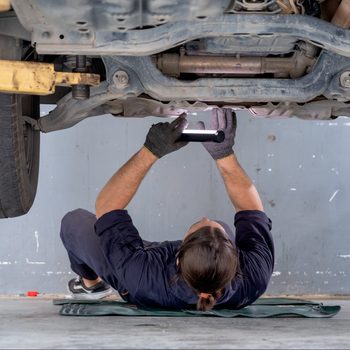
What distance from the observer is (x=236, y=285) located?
263 cm

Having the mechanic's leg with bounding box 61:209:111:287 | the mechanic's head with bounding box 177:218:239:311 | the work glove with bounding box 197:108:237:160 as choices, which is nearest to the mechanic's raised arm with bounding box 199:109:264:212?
the work glove with bounding box 197:108:237:160

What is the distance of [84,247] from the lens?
304cm

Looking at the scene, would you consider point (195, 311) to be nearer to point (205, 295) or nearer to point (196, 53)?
point (205, 295)

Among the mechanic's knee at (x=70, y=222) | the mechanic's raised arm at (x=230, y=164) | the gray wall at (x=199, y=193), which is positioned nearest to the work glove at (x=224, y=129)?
the mechanic's raised arm at (x=230, y=164)

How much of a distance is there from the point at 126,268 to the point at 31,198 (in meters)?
0.59

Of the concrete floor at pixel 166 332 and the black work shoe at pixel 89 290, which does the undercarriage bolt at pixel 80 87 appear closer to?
the concrete floor at pixel 166 332

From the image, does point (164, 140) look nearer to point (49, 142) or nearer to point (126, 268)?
point (126, 268)

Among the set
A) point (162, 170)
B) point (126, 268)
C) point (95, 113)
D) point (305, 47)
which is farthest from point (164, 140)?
point (162, 170)

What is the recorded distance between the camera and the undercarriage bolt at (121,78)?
2422 millimetres

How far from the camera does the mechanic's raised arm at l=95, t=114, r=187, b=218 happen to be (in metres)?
2.80

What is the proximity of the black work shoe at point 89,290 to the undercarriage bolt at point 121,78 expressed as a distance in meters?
1.19

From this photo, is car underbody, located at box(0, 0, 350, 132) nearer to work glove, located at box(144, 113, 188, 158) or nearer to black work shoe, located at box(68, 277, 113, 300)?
work glove, located at box(144, 113, 188, 158)

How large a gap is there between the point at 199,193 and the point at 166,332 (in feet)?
5.63

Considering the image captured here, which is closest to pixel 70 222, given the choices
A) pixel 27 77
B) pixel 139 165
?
pixel 139 165
